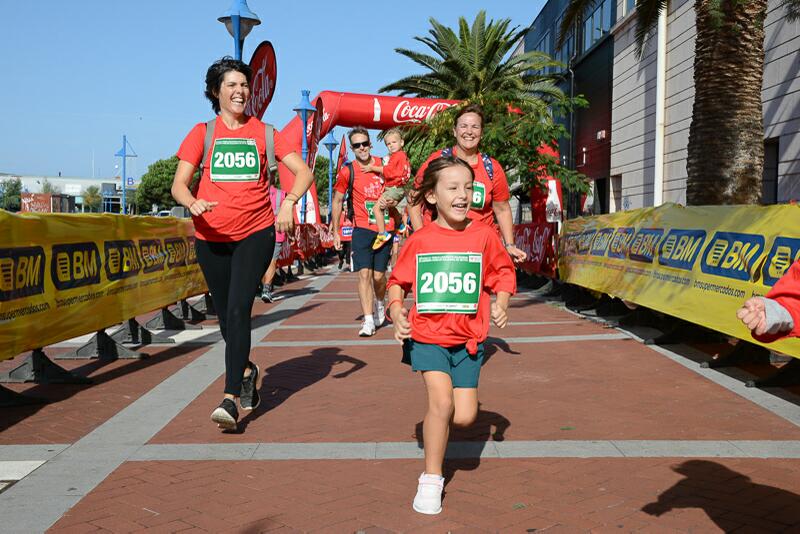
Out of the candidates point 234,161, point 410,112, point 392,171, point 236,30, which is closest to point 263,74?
point 236,30

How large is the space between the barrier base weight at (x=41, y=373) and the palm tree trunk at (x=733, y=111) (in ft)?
24.9

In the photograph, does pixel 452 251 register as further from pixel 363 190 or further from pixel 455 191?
pixel 363 190

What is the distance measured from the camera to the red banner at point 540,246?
14211 millimetres

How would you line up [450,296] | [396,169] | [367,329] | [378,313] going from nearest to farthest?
[450,296] → [367,329] → [396,169] → [378,313]

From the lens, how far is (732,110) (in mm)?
9859

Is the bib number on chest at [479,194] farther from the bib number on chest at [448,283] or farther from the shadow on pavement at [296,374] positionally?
the bib number on chest at [448,283]

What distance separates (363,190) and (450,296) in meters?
5.43

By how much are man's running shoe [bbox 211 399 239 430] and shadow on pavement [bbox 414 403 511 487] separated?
1.04 m

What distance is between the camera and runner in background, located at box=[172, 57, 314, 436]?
15.9ft

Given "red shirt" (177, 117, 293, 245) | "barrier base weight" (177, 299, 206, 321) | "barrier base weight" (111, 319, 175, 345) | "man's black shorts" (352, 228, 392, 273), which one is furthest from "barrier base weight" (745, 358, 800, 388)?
"barrier base weight" (177, 299, 206, 321)

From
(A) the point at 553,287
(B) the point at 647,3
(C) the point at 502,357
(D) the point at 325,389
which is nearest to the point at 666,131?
(A) the point at 553,287

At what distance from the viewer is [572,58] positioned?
36312mm

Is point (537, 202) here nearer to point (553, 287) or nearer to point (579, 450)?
point (553, 287)

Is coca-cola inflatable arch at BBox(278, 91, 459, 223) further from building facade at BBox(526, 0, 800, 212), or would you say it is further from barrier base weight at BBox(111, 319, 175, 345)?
barrier base weight at BBox(111, 319, 175, 345)
